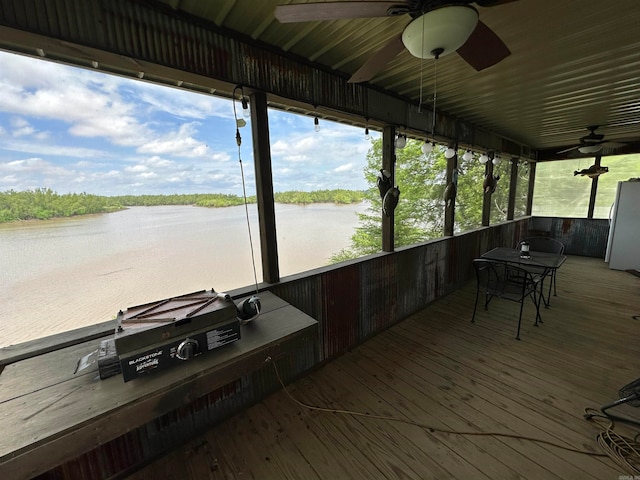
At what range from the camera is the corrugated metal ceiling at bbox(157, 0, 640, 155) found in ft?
5.16

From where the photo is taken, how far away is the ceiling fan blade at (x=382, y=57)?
131 centimetres

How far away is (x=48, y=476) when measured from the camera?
126 centimetres

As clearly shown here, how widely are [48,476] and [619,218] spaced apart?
802 cm

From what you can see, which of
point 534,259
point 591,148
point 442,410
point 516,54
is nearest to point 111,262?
point 442,410

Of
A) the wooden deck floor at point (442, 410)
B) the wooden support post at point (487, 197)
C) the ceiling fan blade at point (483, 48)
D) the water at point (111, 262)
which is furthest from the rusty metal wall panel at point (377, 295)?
the wooden support post at point (487, 197)

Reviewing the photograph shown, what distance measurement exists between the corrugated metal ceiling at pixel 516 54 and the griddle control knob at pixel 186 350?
1.79 meters

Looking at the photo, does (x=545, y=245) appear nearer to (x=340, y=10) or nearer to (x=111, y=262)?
(x=340, y=10)

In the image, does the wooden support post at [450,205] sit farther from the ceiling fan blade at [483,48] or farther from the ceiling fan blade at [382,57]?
the ceiling fan blade at [382,57]

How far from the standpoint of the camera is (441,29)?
3.47ft

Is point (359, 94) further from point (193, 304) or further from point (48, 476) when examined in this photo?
point (48, 476)

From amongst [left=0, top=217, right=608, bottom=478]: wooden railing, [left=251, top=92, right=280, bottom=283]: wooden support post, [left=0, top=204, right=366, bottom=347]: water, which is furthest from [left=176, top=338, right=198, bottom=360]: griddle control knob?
[left=251, top=92, right=280, bottom=283]: wooden support post

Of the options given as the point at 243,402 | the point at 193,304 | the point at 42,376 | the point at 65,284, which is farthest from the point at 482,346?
the point at 65,284

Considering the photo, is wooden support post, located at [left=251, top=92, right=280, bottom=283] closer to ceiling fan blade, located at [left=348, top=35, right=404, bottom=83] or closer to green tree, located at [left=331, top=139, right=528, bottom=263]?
ceiling fan blade, located at [left=348, top=35, right=404, bottom=83]

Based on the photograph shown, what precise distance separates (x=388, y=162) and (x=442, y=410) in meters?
2.37
